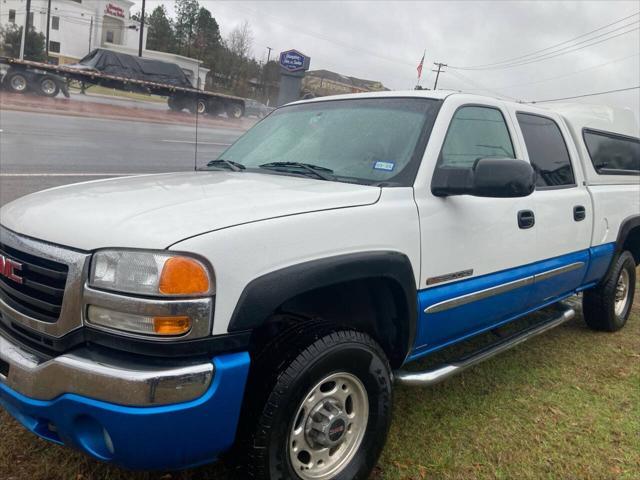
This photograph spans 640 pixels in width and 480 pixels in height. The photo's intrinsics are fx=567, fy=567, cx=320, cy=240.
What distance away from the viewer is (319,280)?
2.29 m

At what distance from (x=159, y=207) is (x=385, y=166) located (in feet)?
4.03

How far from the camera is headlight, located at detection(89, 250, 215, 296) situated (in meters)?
1.93

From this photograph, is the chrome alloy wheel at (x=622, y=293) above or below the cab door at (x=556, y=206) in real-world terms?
below

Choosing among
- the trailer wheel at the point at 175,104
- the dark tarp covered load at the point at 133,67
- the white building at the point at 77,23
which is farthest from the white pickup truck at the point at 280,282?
the white building at the point at 77,23

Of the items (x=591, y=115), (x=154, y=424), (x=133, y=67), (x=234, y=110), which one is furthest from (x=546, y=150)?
(x=133, y=67)

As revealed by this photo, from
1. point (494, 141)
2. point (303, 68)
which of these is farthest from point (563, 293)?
point (303, 68)

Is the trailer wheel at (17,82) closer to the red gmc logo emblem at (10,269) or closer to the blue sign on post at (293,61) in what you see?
the blue sign on post at (293,61)

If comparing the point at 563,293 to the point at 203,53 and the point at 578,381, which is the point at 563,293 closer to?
the point at 578,381

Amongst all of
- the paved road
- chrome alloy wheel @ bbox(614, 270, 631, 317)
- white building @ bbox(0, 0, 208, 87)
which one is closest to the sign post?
the paved road

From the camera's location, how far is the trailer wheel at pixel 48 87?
22938 mm

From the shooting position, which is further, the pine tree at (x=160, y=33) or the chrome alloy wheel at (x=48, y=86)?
the pine tree at (x=160, y=33)

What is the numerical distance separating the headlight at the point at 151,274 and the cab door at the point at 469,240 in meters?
1.25

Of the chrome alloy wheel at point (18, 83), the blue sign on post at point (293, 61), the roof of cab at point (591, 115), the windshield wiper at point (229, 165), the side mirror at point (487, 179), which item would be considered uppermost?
the blue sign on post at point (293, 61)

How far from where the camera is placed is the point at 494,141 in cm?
352
